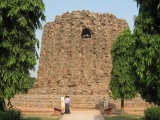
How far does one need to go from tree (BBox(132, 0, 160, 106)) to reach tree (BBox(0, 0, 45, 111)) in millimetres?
3655

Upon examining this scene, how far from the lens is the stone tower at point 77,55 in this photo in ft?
90.4

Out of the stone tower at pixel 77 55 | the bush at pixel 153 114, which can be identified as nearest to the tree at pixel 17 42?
the bush at pixel 153 114

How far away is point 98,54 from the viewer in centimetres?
2858

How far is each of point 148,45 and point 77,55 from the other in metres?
19.7

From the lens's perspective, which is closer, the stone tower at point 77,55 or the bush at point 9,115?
the bush at point 9,115

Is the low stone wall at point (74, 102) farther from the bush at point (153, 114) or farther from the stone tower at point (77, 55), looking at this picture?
the bush at point (153, 114)

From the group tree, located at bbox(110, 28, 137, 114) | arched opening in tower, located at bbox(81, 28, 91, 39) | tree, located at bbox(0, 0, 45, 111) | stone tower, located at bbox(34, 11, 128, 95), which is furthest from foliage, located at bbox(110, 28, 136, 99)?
arched opening in tower, located at bbox(81, 28, 91, 39)

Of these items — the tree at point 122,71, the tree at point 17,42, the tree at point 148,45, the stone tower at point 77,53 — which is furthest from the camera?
the stone tower at point 77,53

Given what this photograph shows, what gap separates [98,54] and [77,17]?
3.77 metres

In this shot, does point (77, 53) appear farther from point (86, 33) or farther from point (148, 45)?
point (148, 45)

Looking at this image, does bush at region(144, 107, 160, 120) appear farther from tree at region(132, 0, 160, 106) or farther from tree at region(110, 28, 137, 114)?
tree at region(132, 0, 160, 106)

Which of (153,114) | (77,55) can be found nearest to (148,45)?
(153,114)

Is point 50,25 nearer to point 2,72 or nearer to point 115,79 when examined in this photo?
point 115,79

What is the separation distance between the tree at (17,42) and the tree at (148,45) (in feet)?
12.0
